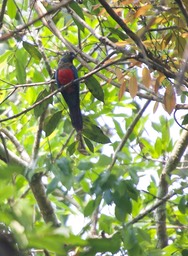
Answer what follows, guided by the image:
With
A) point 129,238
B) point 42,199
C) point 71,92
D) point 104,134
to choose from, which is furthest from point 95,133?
point 129,238

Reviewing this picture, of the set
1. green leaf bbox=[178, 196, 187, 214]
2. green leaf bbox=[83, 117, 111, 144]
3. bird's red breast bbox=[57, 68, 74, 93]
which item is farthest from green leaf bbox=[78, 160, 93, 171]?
bird's red breast bbox=[57, 68, 74, 93]

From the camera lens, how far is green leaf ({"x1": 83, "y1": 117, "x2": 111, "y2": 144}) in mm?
3453

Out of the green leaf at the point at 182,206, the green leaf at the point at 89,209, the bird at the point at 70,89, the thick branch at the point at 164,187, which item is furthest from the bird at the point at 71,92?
the green leaf at the point at 89,209

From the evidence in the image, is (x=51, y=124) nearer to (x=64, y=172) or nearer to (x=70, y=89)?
(x=70, y=89)

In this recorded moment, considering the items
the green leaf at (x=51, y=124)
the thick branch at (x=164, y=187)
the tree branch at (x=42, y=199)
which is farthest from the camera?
the thick branch at (x=164, y=187)

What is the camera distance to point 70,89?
409 centimetres

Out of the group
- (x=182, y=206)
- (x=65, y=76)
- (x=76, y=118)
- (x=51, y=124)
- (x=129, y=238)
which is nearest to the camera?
(x=129, y=238)

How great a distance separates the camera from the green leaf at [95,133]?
11.3 feet

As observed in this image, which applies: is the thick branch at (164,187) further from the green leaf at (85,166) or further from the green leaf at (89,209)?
the green leaf at (85,166)

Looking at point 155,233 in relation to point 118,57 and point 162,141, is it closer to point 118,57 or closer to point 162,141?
point 162,141

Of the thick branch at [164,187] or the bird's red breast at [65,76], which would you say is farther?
the thick branch at [164,187]

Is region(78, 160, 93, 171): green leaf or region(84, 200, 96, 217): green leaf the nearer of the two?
region(78, 160, 93, 171): green leaf

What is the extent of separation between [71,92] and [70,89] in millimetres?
67

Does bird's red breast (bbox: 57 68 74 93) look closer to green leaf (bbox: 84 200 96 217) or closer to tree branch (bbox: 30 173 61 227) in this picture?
tree branch (bbox: 30 173 61 227)
